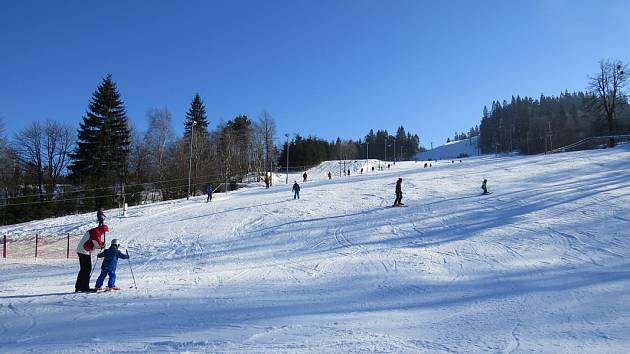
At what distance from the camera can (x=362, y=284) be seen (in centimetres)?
1060

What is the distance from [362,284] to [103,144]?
49.4 meters

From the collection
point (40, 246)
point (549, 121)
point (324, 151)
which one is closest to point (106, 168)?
point (40, 246)

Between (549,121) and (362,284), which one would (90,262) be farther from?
(549,121)

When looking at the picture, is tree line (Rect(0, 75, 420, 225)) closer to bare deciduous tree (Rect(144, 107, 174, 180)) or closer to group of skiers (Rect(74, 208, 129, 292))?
bare deciduous tree (Rect(144, 107, 174, 180))

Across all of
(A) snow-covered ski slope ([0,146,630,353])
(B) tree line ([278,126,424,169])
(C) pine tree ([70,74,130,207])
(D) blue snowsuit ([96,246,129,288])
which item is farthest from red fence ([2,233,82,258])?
(B) tree line ([278,126,424,169])

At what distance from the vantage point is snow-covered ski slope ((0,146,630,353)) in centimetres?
651

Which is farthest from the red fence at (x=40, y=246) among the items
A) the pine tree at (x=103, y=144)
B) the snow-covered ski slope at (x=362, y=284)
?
the pine tree at (x=103, y=144)

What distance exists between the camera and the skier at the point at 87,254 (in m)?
10.4

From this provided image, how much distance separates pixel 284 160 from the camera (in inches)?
4279

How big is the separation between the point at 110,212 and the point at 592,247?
105 feet

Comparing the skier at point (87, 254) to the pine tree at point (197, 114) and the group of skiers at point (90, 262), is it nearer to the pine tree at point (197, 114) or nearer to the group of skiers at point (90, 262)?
the group of skiers at point (90, 262)

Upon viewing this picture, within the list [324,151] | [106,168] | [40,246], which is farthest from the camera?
[324,151]

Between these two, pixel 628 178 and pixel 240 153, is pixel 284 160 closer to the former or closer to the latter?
pixel 240 153

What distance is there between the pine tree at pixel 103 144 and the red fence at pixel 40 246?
978 inches
